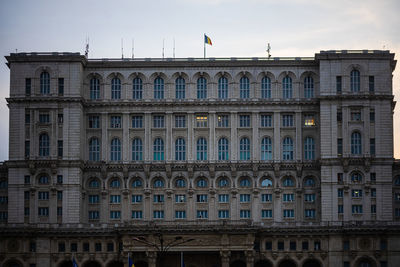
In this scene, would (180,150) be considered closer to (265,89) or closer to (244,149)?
(244,149)

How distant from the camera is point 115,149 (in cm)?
15725

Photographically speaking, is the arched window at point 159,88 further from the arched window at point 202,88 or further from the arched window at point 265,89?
the arched window at point 265,89

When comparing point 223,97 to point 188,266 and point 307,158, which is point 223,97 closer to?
point 307,158

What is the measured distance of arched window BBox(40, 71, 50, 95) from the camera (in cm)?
15525

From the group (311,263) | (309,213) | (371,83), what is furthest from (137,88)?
(311,263)

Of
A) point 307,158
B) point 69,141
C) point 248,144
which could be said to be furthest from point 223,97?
point 69,141

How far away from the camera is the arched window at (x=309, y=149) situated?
6156 inches

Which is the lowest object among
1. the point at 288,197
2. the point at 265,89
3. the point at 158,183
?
the point at 288,197

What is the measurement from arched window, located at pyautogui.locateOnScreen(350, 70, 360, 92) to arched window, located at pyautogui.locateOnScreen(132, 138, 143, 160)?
4169 cm

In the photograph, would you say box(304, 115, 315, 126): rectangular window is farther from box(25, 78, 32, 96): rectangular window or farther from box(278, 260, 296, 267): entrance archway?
box(25, 78, 32, 96): rectangular window

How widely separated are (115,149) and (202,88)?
810 inches

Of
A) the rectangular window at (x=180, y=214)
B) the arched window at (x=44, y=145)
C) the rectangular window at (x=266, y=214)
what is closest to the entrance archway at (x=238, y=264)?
the rectangular window at (x=266, y=214)

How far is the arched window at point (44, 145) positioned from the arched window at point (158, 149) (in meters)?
20.2

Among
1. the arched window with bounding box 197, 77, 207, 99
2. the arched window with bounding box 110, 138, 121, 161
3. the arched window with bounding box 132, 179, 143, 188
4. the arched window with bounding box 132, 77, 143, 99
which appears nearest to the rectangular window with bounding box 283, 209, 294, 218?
the arched window with bounding box 197, 77, 207, 99
